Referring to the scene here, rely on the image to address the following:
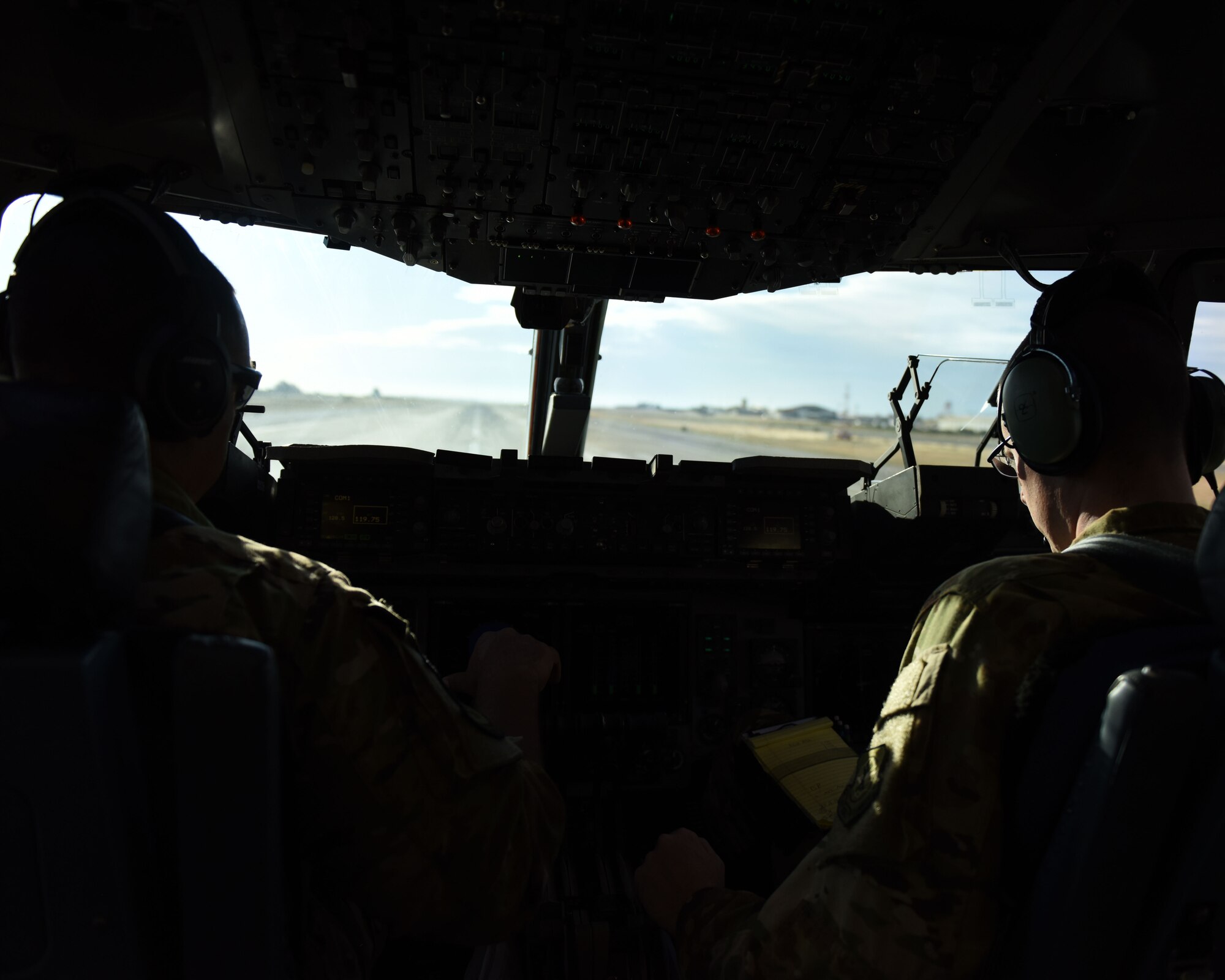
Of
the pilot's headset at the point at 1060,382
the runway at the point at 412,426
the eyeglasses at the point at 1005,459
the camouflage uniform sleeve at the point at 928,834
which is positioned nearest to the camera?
the camouflage uniform sleeve at the point at 928,834

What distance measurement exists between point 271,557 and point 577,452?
2522 millimetres

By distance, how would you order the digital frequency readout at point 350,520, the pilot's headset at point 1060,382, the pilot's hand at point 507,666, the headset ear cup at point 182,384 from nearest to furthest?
the headset ear cup at point 182,384
the pilot's headset at point 1060,382
the pilot's hand at point 507,666
the digital frequency readout at point 350,520

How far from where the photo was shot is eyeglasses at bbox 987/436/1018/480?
1317 millimetres

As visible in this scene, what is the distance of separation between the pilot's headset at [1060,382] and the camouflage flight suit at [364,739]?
87cm

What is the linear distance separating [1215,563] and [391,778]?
33.9 inches

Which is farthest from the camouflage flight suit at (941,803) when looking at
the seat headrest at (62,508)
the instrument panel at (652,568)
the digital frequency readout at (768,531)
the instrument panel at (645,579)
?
the digital frequency readout at (768,531)

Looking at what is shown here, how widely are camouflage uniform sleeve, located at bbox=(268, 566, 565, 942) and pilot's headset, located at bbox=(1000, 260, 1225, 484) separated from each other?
0.86 m

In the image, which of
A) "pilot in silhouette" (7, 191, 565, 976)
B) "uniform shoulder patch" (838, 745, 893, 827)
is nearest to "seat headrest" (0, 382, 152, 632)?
"pilot in silhouette" (7, 191, 565, 976)

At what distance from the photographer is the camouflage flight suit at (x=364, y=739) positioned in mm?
900

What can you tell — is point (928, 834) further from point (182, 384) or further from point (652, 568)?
point (652, 568)

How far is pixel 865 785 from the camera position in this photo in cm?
93

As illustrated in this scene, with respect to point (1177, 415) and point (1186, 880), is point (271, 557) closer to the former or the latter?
point (1186, 880)

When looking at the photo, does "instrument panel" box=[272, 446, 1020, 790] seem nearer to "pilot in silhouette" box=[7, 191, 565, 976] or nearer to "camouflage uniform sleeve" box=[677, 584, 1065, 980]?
"pilot in silhouette" box=[7, 191, 565, 976]

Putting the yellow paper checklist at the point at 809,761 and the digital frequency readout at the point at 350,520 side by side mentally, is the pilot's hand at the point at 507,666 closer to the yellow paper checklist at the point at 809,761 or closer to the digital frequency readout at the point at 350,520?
the yellow paper checklist at the point at 809,761
